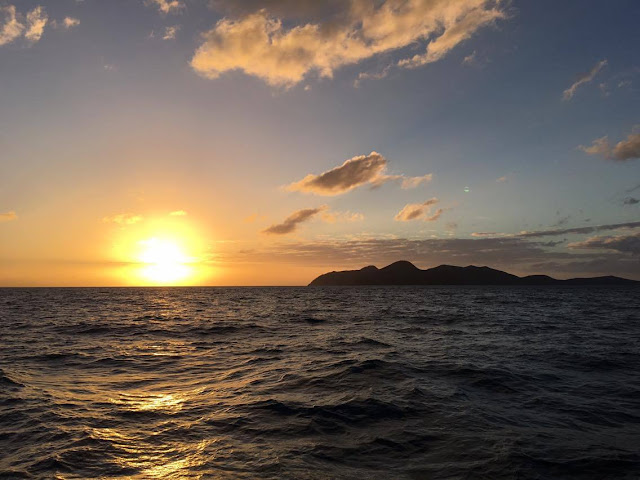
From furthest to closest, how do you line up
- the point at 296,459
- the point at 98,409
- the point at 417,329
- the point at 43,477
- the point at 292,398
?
the point at 417,329 → the point at 292,398 → the point at 98,409 → the point at 296,459 → the point at 43,477

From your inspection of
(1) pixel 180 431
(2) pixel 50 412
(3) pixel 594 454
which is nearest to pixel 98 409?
(2) pixel 50 412

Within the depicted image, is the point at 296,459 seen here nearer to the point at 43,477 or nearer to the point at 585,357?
the point at 43,477

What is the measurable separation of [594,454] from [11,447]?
50.4 feet

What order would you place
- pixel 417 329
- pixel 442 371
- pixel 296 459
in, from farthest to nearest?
pixel 417 329
pixel 442 371
pixel 296 459

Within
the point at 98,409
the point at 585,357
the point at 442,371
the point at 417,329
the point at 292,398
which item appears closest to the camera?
the point at 98,409

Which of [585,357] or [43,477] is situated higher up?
[43,477]

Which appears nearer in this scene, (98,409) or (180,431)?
(180,431)

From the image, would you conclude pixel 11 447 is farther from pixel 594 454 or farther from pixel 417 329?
pixel 417 329

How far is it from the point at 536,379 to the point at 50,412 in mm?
20062

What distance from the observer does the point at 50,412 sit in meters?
12.7

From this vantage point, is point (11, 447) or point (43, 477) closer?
point (43, 477)

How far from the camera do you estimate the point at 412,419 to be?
12141 millimetres

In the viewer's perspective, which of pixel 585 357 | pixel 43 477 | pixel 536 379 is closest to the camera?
pixel 43 477

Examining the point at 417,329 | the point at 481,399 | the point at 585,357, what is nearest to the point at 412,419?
the point at 481,399
